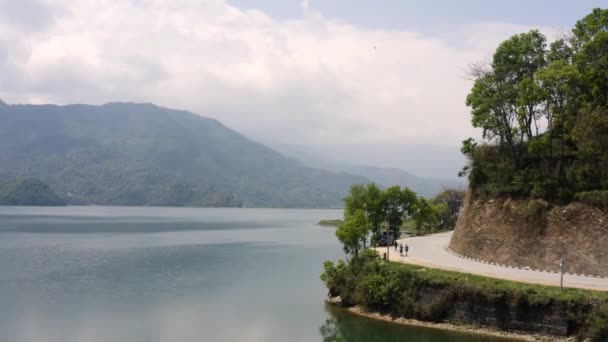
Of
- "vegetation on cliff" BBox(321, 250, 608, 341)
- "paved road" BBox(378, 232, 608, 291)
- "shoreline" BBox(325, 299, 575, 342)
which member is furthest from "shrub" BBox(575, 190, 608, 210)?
"shoreline" BBox(325, 299, 575, 342)

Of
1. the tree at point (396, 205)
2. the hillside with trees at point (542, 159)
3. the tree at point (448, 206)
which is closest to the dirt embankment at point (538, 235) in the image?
the hillside with trees at point (542, 159)

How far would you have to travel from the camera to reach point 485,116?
5019 centimetres

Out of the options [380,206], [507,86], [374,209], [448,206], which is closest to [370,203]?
[374,209]

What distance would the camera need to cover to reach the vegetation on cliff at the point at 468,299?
3072cm

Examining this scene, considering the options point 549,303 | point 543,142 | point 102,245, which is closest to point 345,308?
point 549,303

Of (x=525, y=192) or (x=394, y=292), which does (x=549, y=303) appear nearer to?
(x=394, y=292)

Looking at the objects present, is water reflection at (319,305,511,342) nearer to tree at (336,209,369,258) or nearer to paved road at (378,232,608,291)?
paved road at (378,232,608,291)

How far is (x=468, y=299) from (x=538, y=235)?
9.60 meters

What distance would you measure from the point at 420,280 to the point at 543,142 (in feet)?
55.0

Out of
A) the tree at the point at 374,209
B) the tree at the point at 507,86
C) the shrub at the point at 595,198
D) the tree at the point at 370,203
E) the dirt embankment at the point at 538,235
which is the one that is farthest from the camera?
the tree at the point at 374,209

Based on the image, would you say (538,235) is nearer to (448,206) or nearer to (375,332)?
(375,332)

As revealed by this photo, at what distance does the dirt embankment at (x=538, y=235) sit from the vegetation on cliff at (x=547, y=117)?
45.5 inches

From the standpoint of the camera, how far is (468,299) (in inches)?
1377

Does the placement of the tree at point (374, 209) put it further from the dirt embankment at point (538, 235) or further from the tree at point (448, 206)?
the tree at point (448, 206)
